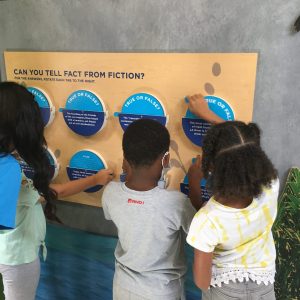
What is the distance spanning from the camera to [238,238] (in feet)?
3.20

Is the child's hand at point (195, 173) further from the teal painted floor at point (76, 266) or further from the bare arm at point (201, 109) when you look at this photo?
the teal painted floor at point (76, 266)

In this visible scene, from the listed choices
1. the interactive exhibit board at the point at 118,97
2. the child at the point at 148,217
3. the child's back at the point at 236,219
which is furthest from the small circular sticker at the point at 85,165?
the child's back at the point at 236,219

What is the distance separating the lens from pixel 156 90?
1.31 meters

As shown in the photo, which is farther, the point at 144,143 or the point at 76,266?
the point at 76,266

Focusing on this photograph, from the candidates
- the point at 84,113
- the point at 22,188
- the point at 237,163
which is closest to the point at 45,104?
the point at 84,113

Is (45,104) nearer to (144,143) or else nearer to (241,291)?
(144,143)

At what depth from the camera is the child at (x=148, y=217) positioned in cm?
103

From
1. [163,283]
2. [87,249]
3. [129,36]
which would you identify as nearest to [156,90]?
[129,36]

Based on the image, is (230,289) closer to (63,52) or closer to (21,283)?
(21,283)

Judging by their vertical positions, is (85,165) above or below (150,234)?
above

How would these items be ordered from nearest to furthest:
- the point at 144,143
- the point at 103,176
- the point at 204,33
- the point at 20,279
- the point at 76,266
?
the point at 144,143
the point at 204,33
the point at 20,279
the point at 103,176
the point at 76,266

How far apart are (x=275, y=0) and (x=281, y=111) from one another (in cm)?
36

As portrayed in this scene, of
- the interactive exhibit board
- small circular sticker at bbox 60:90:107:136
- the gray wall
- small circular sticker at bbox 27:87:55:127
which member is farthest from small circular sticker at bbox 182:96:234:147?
small circular sticker at bbox 27:87:55:127

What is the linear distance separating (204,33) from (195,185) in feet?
1.78
